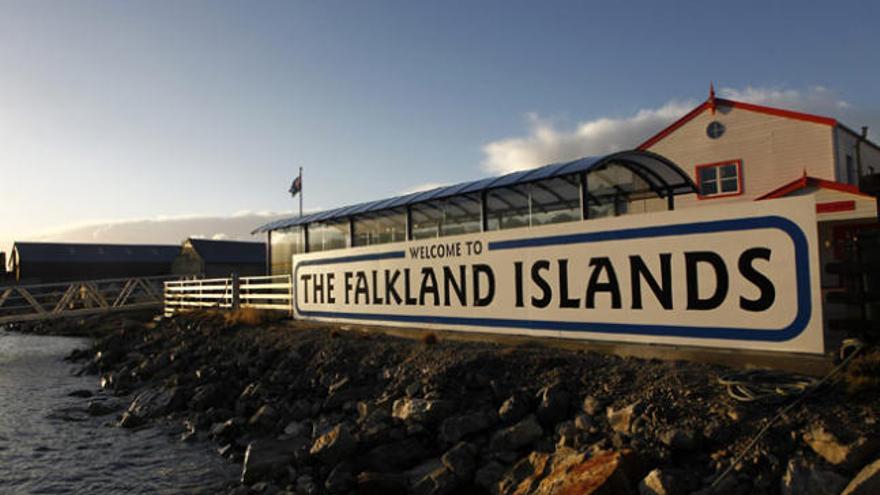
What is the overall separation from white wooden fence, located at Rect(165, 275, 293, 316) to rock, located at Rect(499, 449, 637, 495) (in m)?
13.0

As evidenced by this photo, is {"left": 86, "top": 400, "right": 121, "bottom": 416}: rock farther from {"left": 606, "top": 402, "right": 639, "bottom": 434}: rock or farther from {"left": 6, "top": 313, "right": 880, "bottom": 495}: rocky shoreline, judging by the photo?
{"left": 606, "top": 402, "right": 639, "bottom": 434}: rock

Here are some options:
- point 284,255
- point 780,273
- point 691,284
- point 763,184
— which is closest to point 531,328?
point 691,284

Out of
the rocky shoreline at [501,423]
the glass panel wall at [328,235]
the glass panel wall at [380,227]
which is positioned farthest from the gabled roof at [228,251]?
the rocky shoreline at [501,423]

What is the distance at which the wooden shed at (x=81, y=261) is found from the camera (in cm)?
5728

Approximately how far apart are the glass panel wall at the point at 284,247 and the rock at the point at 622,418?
49.8 ft

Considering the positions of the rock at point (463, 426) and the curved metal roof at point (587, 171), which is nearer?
the rock at point (463, 426)

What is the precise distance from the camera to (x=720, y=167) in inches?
944

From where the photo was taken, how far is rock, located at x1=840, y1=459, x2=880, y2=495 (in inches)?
174

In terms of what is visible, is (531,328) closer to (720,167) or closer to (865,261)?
(865,261)

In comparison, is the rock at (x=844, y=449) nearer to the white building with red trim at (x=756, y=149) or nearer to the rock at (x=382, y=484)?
the rock at (x=382, y=484)

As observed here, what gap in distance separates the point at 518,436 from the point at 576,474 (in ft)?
4.59

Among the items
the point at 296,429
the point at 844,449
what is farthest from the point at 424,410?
the point at 844,449

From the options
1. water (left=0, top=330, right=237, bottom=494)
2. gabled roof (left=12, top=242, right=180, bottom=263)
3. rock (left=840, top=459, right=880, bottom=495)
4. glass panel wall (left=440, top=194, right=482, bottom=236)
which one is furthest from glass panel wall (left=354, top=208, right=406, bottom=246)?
gabled roof (left=12, top=242, right=180, bottom=263)

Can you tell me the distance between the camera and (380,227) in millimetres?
17234
